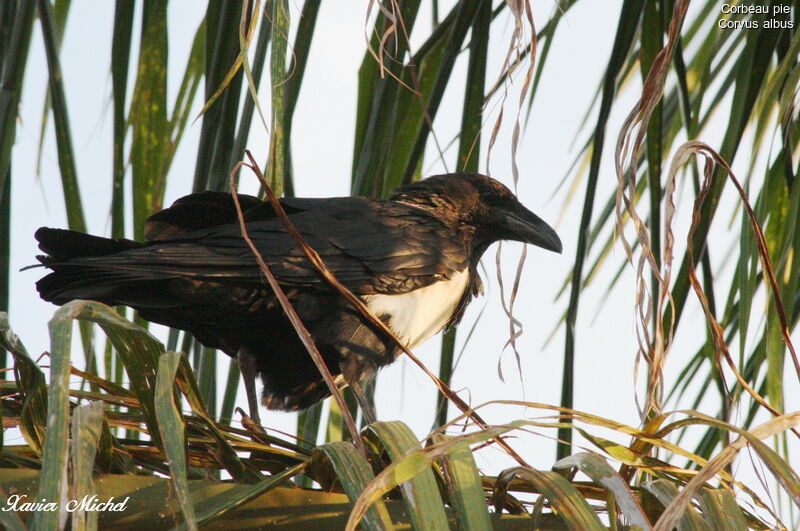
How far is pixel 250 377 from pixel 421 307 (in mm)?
570

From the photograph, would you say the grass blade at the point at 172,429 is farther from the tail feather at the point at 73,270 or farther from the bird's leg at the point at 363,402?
the bird's leg at the point at 363,402

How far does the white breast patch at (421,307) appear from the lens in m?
3.03

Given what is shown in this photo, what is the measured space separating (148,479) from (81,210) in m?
1.11

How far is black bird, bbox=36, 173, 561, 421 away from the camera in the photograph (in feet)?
8.46

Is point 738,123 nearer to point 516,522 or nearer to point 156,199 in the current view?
point 516,522

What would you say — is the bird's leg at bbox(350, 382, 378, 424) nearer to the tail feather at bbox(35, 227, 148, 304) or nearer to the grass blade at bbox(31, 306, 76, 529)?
the tail feather at bbox(35, 227, 148, 304)

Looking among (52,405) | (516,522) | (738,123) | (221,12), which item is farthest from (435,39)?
(52,405)

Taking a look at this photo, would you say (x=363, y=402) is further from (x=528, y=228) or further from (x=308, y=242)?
(x=528, y=228)

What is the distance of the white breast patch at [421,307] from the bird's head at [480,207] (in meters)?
0.27

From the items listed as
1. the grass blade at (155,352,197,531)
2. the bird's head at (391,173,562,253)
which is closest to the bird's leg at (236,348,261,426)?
the bird's head at (391,173,562,253)

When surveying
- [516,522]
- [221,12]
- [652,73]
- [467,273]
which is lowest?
[516,522]

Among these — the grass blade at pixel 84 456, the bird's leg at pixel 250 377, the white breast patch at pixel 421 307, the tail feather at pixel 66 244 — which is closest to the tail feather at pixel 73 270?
the tail feather at pixel 66 244

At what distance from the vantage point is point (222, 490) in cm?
134

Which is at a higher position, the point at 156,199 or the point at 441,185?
the point at 441,185
